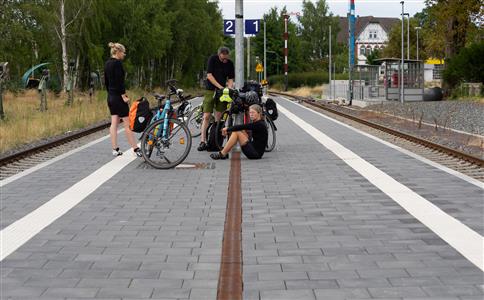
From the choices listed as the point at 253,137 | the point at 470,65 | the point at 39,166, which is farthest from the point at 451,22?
the point at 39,166

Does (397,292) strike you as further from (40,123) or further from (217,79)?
(40,123)

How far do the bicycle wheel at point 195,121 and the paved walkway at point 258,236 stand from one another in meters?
5.02

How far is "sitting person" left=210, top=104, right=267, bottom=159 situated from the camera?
10.8 metres

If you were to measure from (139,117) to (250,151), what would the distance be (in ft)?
5.96

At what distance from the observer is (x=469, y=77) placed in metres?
40.8

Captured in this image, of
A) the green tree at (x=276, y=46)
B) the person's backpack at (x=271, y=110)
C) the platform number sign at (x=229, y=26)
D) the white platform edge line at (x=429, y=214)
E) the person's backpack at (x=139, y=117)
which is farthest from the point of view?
the green tree at (x=276, y=46)

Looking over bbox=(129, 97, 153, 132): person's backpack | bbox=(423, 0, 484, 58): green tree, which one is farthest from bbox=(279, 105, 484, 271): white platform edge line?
bbox=(423, 0, 484, 58): green tree

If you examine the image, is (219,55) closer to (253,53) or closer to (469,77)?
(469,77)

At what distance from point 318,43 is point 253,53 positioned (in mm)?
34900

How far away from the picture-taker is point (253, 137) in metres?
11.2

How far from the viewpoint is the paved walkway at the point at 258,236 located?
4480mm

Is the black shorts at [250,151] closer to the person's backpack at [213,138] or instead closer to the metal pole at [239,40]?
the person's backpack at [213,138]

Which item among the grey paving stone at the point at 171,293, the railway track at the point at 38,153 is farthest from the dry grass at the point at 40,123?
the grey paving stone at the point at 171,293

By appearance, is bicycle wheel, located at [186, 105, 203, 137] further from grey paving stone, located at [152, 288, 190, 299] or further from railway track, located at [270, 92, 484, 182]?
grey paving stone, located at [152, 288, 190, 299]
